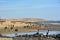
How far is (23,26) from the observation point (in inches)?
572

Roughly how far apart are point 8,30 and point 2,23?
28.9 inches

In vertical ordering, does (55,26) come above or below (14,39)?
below

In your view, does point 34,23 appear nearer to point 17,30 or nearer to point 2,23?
point 17,30

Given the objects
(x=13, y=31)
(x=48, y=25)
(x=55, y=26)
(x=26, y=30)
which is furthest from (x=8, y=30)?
(x=55, y=26)

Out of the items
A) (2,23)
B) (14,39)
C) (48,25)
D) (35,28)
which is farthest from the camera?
(48,25)

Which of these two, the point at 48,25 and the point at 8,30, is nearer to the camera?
the point at 8,30

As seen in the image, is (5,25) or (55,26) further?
(55,26)

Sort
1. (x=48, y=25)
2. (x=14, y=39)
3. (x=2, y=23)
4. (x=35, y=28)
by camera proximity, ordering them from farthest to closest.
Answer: (x=48, y=25)
(x=35, y=28)
(x=2, y=23)
(x=14, y=39)

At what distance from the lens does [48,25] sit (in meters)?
14.8

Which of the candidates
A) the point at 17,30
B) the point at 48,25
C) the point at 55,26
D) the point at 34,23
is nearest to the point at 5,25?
the point at 17,30

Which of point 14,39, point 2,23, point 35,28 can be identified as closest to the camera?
point 14,39

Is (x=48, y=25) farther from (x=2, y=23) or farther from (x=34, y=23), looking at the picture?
(x=2, y=23)

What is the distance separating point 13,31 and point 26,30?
1.14 m

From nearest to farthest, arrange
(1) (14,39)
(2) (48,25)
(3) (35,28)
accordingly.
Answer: (1) (14,39), (3) (35,28), (2) (48,25)
